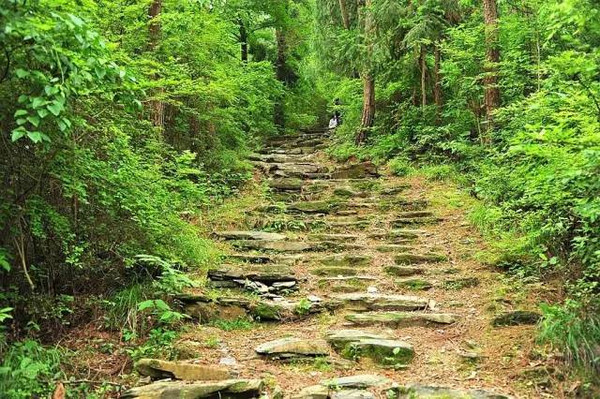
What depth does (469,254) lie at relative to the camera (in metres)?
6.46

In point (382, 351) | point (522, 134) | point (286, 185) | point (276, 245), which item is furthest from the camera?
point (286, 185)

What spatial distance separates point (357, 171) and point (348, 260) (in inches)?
201

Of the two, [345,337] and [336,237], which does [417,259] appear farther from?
[345,337]

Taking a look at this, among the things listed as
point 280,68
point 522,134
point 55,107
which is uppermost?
point 280,68

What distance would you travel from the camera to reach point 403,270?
6.27 meters

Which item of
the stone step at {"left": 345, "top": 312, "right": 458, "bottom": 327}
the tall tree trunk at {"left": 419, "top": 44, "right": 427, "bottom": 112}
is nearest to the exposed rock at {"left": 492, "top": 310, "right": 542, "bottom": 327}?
the stone step at {"left": 345, "top": 312, "right": 458, "bottom": 327}

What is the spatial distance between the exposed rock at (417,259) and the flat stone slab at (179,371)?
3.48 meters

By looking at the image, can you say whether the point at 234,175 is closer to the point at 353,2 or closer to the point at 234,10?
the point at 234,10

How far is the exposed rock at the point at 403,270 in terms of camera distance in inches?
246

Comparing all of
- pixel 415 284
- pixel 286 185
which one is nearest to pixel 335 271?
pixel 415 284

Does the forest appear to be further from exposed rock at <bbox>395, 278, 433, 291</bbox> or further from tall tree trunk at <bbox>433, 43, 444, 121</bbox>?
tall tree trunk at <bbox>433, 43, 444, 121</bbox>

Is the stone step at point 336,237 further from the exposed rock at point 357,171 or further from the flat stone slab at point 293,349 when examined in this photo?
the exposed rock at point 357,171

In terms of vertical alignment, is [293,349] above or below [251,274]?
below

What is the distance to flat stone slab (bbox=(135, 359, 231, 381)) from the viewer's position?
12.3 ft
